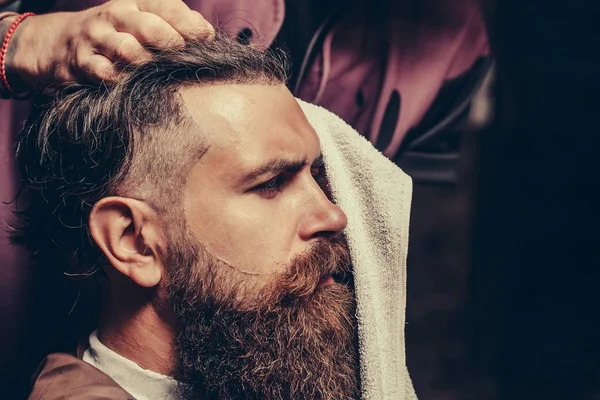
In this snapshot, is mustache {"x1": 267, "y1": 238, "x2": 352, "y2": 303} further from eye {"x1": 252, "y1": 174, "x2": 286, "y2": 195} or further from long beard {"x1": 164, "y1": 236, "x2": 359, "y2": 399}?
eye {"x1": 252, "y1": 174, "x2": 286, "y2": 195}

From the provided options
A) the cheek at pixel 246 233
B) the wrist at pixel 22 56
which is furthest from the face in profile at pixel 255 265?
the wrist at pixel 22 56

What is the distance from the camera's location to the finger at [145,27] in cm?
146

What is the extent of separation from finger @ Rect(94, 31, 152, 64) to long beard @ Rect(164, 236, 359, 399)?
425 mm

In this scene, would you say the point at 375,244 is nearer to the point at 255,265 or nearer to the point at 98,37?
the point at 255,265

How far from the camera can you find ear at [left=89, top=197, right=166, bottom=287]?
1.57 metres

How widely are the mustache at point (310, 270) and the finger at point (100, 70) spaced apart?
550mm

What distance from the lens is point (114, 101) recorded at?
1582mm

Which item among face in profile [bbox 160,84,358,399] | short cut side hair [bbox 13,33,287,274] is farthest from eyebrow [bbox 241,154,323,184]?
short cut side hair [bbox 13,33,287,274]

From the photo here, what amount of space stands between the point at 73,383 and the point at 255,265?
454 millimetres

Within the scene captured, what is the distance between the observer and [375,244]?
5.60ft

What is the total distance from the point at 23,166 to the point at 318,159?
27.9 inches

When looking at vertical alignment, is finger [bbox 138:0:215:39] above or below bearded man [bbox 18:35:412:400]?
above

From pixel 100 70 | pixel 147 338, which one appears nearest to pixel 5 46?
pixel 100 70

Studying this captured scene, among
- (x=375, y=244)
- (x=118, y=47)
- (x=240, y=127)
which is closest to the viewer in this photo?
(x=118, y=47)
